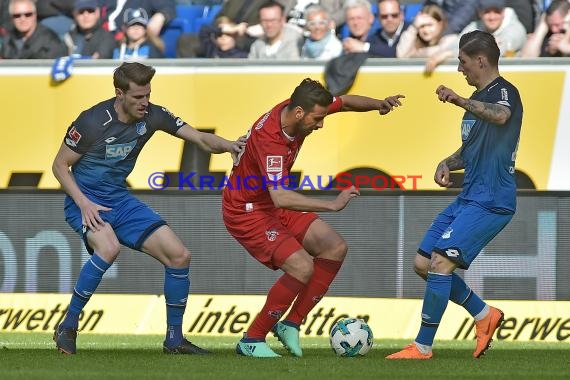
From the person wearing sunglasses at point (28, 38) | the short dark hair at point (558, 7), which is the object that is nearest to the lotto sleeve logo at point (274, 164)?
the short dark hair at point (558, 7)

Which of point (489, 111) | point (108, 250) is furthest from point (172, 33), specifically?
point (489, 111)

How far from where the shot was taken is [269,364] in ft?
29.6

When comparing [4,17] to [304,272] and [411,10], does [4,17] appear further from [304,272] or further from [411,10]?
[304,272]

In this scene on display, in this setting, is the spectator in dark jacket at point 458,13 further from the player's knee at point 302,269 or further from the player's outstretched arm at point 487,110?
the player's knee at point 302,269

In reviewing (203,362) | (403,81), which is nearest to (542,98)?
(403,81)

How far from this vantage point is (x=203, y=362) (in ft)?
30.0

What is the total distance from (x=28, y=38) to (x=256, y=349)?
6.30 meters

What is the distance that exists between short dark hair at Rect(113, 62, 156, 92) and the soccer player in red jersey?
2.82 feet

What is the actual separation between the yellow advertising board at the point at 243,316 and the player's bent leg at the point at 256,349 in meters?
2.54

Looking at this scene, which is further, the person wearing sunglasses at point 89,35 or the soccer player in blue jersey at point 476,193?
the person wearing sunglasses at point 89,35

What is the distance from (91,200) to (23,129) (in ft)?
13.1

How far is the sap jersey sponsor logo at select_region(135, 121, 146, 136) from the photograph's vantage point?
32.7 feet

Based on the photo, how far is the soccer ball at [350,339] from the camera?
9664 mm

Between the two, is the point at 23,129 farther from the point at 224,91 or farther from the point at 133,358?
the point at 133,358
